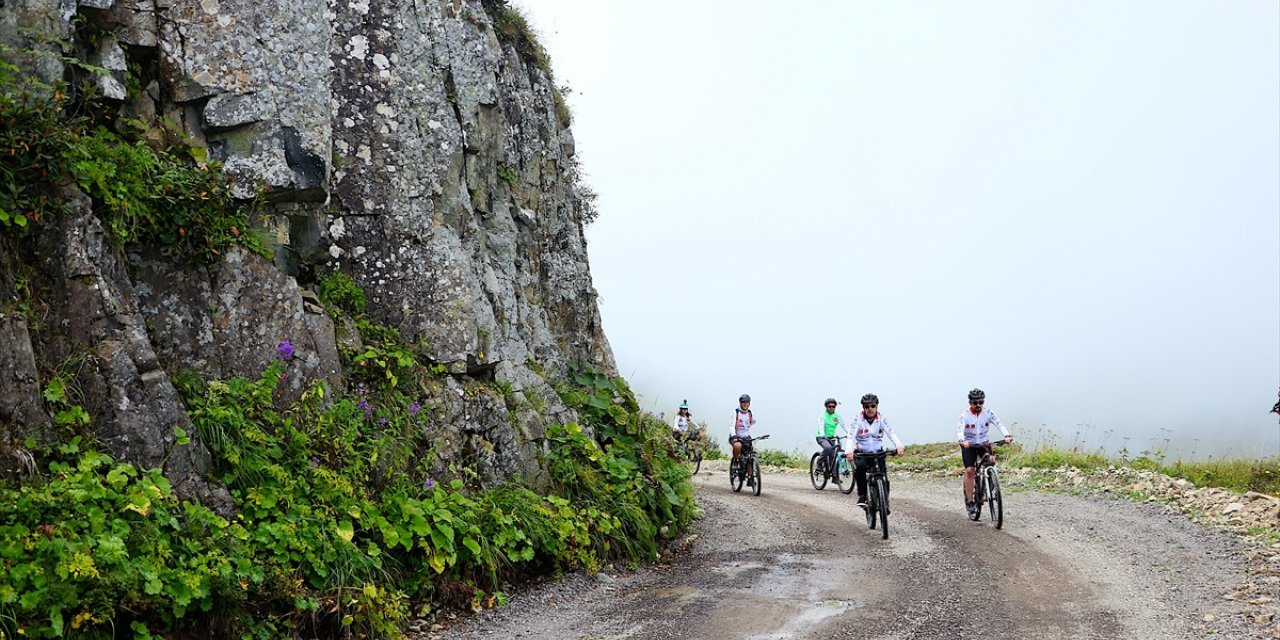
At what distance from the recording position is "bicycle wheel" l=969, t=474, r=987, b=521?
14.0 m

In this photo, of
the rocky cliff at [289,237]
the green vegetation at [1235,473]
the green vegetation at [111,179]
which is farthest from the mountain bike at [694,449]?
the green vegetation at [111,179]

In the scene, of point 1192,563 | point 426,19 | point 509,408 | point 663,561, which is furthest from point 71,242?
point 1192,563

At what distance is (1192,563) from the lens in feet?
34.3

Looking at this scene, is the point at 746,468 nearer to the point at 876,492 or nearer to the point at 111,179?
the point at 876,492

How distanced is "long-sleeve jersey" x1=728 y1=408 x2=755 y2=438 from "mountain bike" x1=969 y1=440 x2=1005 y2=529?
6504 millimetres

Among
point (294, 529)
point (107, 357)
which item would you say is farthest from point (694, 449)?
point (107, 357)

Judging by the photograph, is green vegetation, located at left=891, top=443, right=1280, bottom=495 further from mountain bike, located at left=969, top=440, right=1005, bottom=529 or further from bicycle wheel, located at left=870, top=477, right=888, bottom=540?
bicycle wheel, located at left=870, top=477, right=888, bottom=540

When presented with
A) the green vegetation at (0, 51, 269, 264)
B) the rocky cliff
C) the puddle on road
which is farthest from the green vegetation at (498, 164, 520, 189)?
the puddle on road

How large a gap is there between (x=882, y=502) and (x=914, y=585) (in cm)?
352

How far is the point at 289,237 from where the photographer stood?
33.1 feet

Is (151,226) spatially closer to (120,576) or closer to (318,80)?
(318,80)

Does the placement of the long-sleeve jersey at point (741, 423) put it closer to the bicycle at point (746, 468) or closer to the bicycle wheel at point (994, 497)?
the bicycle at point (746, 468)

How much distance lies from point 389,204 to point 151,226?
3.12 meters

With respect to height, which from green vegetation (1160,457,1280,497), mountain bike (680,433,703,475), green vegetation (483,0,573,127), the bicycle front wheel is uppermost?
green vegetation (483,0,573,127)
